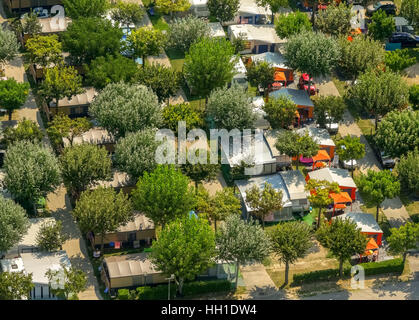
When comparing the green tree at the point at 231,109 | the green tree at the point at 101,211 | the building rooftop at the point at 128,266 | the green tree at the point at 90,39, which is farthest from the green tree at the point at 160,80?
the building rooftop at the point at 128,266

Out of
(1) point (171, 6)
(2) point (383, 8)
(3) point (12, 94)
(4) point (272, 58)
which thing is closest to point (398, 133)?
(4) point (272, 58)

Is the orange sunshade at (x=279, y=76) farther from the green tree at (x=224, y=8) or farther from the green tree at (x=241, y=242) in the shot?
the green tree at (x=241, y=242)

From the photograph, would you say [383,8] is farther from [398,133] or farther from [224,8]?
[398,133]

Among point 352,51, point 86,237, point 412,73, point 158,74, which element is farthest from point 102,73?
point 412,73

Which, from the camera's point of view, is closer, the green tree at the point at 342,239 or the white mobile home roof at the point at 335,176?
the green tree at the point at 342,239

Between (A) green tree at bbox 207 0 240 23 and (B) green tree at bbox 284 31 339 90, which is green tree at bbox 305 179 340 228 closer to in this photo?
(B) green tree at bbox 284 31 339 90

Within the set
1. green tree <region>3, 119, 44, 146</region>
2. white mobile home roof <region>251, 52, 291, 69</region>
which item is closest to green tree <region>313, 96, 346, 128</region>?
white mobile home roof <region>251, 52, 291, 69</region>
